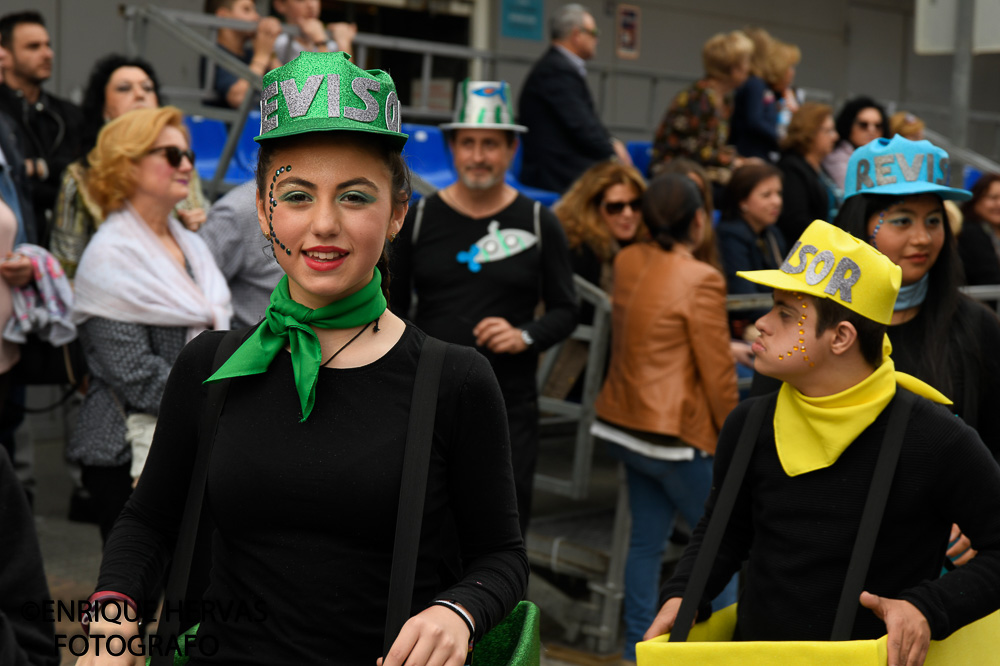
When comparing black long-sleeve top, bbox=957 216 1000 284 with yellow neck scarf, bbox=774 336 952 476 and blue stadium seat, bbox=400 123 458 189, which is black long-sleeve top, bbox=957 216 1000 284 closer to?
blue stadium seat, bbox=400 123 458 189

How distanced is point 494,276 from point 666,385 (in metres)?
0.93

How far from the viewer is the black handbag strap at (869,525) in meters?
2.30

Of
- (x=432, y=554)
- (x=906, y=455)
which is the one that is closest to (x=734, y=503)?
(x=906, y=455)

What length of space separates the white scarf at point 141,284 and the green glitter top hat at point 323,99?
214 cm

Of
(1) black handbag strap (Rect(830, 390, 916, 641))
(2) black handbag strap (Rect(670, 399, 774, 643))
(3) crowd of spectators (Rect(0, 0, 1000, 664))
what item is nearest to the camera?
(1) black handbag strap (Rect(830, 390, 916, 641))

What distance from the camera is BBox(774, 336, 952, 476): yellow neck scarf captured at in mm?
2455

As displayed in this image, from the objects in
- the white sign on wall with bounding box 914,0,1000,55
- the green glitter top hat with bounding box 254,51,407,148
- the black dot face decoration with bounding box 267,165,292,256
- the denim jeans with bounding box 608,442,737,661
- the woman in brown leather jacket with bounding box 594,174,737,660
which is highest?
the white sign on wall with bounding box 914,0,1000,55

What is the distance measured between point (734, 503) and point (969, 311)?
3.49 feet

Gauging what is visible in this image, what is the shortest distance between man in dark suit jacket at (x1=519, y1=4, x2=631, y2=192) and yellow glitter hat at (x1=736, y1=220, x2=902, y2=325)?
15.8 ft

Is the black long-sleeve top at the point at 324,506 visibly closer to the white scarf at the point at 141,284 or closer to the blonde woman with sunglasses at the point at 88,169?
the white scarf at the point at 141,284

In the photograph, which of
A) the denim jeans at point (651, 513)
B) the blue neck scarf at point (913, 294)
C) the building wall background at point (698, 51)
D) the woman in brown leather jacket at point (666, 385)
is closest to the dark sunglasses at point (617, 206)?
the woman in brown leather jacket at point (666, 385)

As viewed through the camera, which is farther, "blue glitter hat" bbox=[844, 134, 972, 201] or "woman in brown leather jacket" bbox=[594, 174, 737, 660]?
"woman in brown leather jacket" bbox=[594, 174, 737, 660]

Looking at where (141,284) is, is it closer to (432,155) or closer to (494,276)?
(494,276)

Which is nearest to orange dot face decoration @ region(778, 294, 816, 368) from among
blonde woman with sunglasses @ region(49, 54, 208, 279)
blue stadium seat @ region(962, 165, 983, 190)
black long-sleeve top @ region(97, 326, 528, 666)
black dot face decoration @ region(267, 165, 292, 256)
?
black long-sleeve top @ region(97, 326, 528, 666)
